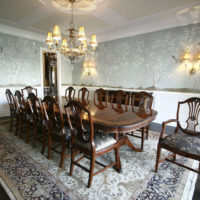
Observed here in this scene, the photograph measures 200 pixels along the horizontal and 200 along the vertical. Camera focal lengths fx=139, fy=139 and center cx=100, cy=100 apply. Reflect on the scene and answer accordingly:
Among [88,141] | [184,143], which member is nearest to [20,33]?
[88,141]

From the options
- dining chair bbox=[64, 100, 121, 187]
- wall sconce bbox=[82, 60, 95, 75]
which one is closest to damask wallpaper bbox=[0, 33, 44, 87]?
wall sconce bbox=[82, 60, 95, 75]

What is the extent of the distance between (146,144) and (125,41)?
3.11 meters

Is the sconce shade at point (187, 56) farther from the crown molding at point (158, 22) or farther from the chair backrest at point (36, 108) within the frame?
the chair backrest at point (36, 108)

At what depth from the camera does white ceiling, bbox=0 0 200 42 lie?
2723 mm

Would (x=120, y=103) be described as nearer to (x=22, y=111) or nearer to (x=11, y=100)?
(x=22, y=111)

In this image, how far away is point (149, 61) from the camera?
3840 mm

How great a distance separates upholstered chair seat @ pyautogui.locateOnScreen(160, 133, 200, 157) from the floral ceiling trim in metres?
2.66

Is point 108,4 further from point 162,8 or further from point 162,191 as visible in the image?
point 162,191

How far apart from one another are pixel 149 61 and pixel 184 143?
2.76 m

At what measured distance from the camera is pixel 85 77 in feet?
18.0

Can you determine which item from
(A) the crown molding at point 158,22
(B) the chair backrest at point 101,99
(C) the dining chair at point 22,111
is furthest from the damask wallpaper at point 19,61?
(B) the chair backrest at point 101,99

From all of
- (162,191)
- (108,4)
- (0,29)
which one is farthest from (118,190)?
(0,29)

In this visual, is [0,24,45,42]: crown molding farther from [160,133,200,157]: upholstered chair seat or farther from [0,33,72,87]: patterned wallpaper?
[160,133,200,157]: upholstered chair seat

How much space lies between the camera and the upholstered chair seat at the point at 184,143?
59.6 inches
